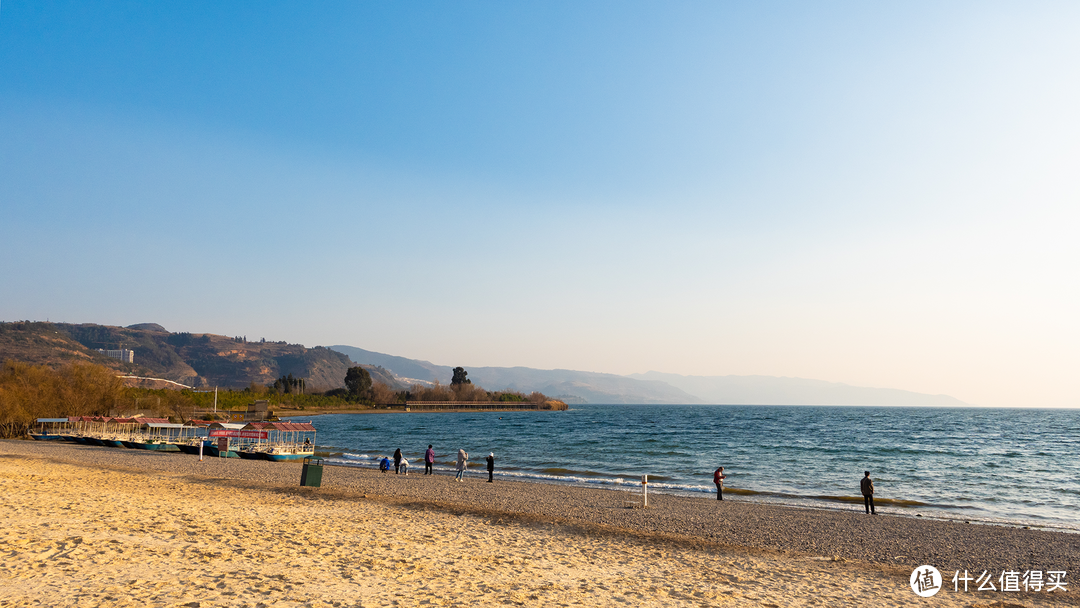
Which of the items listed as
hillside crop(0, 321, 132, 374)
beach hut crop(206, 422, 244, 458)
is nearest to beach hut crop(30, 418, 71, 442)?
beach hut crop(206, 422, 244, 458)

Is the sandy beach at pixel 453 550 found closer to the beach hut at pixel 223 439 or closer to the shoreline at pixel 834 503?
the shoreline at pixel 834 503

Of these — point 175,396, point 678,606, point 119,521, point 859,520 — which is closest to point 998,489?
point 859,520

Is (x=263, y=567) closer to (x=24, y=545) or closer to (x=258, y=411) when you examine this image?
(x=24, y=545)

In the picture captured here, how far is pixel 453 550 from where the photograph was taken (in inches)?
537

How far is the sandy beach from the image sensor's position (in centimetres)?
991

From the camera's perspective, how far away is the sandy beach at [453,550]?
32.5ft

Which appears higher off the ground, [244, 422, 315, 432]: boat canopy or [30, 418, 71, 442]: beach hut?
[244, 422, 315, 432]: boat canopy

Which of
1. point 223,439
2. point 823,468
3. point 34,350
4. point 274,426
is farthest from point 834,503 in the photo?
point 34,350

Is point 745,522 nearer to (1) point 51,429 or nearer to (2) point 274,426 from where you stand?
(2) point 274,426

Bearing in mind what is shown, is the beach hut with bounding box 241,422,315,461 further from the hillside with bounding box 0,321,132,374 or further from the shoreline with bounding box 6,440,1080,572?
the hillside with bounding box 0,321,132,374

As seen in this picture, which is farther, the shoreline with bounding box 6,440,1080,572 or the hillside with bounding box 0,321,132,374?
the hillside with bounding box 0,321,132,374

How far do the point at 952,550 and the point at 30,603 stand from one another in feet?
67.9

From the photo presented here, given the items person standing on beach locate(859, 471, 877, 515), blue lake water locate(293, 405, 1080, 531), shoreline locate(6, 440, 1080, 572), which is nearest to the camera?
shoreline locate(6, 440, 1080, 572)

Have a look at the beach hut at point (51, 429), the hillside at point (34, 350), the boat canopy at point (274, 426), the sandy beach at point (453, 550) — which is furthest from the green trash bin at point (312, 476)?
the hillside at point (34, 350)
